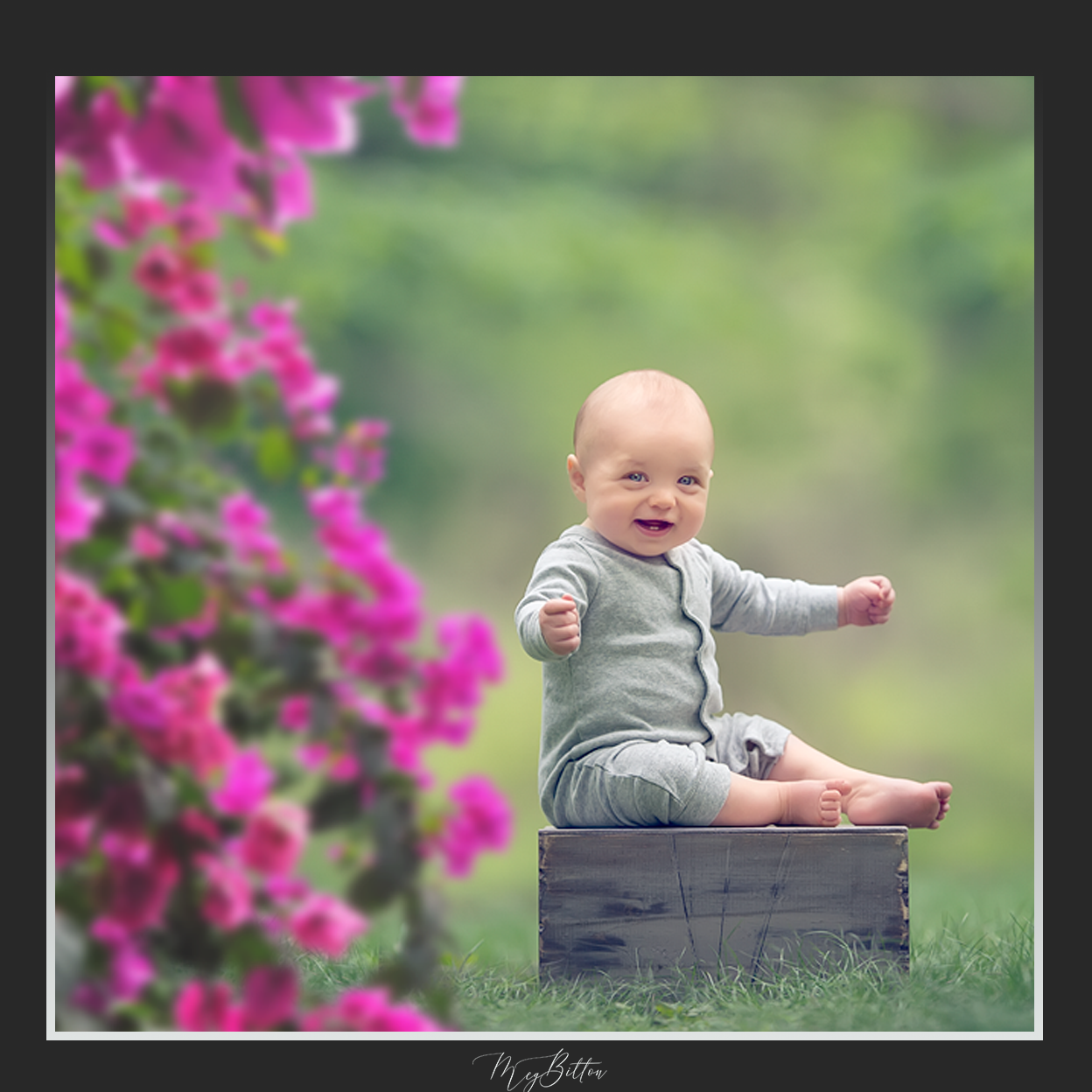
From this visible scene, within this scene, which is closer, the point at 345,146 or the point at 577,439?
the point at 345,146

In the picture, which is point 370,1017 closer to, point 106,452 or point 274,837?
point 274,837

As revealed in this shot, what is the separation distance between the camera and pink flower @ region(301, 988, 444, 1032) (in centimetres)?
142

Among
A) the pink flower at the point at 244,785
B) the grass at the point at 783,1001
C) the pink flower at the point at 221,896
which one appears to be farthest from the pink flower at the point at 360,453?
the grass at the point at 783,1001

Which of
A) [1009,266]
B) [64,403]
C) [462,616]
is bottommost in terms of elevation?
[462,616]

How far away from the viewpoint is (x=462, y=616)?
1.48 m

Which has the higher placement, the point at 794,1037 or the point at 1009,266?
the point at 1009,266

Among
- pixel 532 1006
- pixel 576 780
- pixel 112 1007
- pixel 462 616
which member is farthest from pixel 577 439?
pixel 112 1007

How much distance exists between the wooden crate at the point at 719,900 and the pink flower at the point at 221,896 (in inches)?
13.7

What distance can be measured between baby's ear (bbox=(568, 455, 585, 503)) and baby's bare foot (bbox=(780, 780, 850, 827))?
0.42 metres

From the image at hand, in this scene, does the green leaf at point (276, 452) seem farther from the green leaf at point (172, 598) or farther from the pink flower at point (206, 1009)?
the pink flower at point (206, 1009)

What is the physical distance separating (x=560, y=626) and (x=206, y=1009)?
55cm

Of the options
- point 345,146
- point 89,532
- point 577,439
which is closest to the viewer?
point 89,532

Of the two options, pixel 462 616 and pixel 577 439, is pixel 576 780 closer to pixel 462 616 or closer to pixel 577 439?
pixel 462 616

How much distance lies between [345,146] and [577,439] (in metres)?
0.44
